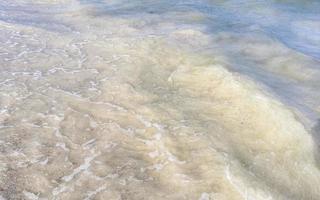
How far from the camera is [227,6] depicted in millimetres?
11867

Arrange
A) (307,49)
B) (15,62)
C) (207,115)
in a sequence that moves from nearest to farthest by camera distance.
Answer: (207,115), (15,62), (307,49)

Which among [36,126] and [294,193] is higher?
[36,126]

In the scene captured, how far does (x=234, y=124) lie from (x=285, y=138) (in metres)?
0.61

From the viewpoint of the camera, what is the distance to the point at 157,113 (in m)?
5.59

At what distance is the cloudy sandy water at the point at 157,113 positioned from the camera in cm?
436

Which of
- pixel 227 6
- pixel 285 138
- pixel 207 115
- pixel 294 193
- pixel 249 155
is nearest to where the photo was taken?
pixel 294 193

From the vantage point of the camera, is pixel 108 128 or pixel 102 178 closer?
pixel 102 178

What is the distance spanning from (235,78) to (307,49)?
108 inches

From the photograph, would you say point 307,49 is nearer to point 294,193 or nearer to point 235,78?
point 235,78

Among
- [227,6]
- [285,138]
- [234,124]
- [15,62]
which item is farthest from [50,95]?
[227,6]

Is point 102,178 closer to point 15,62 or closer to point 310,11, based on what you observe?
point 15,62

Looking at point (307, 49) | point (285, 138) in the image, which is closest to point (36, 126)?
point (285, 138)

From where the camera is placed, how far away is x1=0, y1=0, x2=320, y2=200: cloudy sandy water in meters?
4.36

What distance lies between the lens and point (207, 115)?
5.57 metres
